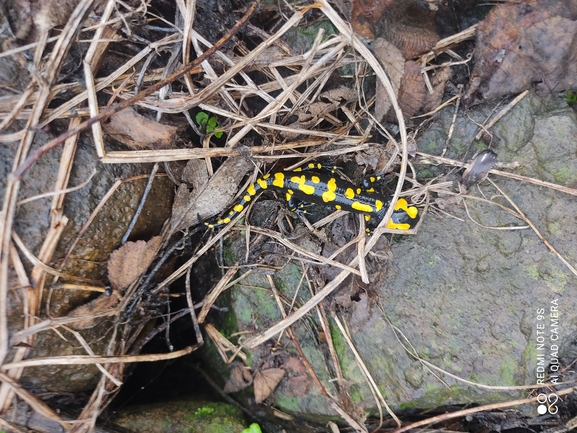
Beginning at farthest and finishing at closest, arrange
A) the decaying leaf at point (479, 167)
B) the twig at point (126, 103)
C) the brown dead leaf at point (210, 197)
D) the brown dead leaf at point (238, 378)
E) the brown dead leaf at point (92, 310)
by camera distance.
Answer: the brown dead leaf at point (238, 378), the brown dead leaf at point (210, 197), the decaying leaf at point (479, 167), the brown dead leaf at point (92, 310), the twig at point (126, 103)

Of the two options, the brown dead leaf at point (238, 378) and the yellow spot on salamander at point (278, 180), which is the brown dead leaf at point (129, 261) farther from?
the brown dead leaf at point (238, 378)

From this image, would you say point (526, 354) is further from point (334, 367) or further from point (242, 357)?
point (242, 357)

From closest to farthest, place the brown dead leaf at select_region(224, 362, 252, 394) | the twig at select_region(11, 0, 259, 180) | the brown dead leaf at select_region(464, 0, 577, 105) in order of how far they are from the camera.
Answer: the twig at select_region(11, 0, 259, 180) → the brown dead leaf at select_region(464, 0, 577, 105) → the brown dead leaf at select_region(224, 362, 252, 394)

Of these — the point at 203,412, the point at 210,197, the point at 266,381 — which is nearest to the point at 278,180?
the point at 210,197

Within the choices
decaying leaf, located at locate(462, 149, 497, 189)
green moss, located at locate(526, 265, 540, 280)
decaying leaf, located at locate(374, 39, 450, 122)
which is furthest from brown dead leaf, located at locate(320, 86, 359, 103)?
green moss, located at locate(526, 265, 540, 280)

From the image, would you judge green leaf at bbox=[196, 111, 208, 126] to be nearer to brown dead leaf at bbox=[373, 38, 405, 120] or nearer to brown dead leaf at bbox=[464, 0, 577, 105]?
brown dead leaf at bbox=[373, 38, 405, 120]

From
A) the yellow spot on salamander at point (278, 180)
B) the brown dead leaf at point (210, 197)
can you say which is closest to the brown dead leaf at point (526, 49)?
the yellow spot on salamander at point (278, 180)
